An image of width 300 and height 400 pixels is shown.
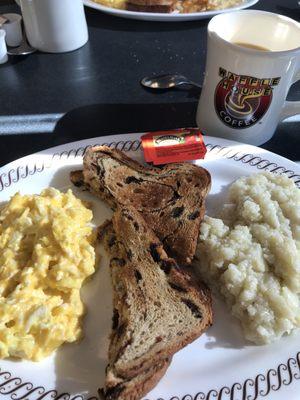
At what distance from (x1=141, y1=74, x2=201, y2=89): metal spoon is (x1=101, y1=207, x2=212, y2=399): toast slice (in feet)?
3.12

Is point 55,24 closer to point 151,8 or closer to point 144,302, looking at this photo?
point 151,8

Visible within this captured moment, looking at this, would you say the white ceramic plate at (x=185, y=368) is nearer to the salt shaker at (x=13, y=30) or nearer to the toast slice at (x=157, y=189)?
the toast slice at (x=157, y=189)

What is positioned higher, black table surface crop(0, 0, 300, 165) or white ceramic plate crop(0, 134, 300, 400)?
black table surface crop(0, 0, 300, 165)

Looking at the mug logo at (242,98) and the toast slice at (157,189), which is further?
the mug logo at (242,98)

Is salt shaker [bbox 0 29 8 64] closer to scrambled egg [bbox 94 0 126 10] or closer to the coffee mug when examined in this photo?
scrambled egg [bbox 94 0 126 10]

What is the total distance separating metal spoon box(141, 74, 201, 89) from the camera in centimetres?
211

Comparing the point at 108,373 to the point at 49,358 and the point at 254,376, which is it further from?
the point at 254,376

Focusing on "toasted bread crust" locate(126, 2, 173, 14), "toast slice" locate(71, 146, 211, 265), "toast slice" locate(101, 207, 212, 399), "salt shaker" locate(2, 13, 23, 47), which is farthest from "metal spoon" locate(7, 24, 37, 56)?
"toast slice" locate(101, 207, 212, 399)

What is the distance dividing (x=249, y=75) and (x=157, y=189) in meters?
0.54

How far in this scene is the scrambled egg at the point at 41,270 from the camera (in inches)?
43.3

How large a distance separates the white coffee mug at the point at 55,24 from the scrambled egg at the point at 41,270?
115cm

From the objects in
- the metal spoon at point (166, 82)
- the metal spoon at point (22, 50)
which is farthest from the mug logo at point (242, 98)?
the metal spoon at point (22, 50)

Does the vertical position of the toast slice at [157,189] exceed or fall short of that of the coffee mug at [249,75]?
it falls short

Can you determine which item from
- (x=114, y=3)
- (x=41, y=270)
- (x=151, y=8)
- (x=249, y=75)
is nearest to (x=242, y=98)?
(x=249, y=75)
